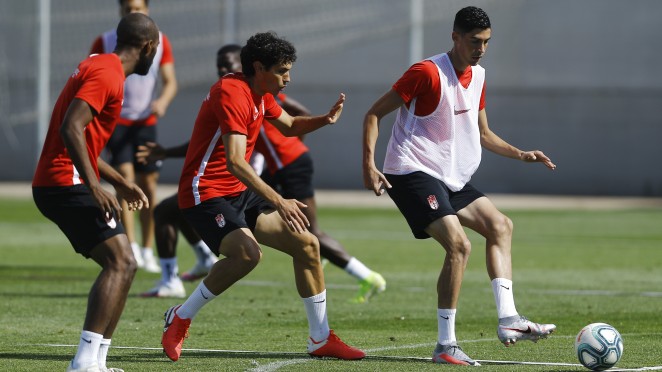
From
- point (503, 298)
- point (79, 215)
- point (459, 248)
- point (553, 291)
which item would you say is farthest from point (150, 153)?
point (553, 291)

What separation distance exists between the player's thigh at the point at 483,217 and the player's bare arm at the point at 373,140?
22.1 inches

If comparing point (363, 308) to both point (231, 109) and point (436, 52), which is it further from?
point (436, 52)

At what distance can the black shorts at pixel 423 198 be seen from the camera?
8.31 metres

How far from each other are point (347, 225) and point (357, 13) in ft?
44.6

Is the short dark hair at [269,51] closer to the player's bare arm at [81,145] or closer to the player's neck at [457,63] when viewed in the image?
the player's neck at [457,63]

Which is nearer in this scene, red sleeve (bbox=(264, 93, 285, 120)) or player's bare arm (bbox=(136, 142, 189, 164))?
red sleeve (bbox=(264, 93, 285, 120))

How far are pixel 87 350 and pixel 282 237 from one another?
1.79 m

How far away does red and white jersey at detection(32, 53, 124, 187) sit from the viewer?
23.4 ft

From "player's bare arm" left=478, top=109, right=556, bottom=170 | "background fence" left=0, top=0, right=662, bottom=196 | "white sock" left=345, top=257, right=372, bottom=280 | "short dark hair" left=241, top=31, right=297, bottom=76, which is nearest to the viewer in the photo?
"short dark hair" left=241, top=31, right=297, bottom=76

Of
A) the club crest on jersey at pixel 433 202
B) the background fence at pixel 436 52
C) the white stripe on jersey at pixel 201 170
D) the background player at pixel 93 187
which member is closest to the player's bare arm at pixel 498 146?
the club crest on jersey at pixel 433 202

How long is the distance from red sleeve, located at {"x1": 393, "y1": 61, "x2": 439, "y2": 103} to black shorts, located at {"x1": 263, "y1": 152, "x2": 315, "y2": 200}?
3898mm

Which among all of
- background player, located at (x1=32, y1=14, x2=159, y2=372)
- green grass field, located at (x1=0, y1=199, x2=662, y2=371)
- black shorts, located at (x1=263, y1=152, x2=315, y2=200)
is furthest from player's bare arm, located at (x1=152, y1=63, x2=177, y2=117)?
A: background player, located at (x1=32, y1=14, x2=159, y2=372)

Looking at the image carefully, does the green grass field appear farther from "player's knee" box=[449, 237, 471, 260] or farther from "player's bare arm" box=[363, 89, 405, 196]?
"player's bare arm" box=[363, 89, 405, 196]

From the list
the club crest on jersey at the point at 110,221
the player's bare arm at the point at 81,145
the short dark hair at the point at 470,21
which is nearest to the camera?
the player's bare arm at the point at 81,145
